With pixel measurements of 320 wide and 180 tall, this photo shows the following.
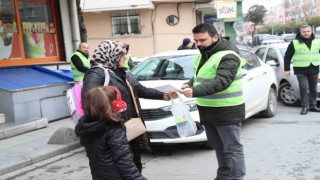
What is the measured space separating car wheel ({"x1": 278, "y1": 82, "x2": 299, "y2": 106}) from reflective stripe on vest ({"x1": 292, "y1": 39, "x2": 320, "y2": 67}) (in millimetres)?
1282

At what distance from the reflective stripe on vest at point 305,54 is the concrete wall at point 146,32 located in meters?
12.4

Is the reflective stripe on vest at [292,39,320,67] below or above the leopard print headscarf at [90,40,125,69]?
below

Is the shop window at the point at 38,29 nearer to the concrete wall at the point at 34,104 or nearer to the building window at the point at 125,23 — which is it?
the concrete wall at the point at 34,104

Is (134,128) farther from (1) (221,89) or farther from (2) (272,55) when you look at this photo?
(2) (272,55)

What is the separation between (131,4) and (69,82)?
11.0 m

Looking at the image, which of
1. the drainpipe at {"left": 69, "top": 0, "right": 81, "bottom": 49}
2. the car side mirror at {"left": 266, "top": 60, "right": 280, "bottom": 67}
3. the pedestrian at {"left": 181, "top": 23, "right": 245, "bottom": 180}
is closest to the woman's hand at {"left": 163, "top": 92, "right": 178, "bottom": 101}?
the pedestrian at {"left": 181, "top": 23, "right": 245, "bottom": 180}

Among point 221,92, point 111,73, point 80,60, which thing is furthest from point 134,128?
point 80,60

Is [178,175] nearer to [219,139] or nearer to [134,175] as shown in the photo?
[219,139]

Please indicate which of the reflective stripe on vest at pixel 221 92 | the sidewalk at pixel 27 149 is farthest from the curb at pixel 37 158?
the reflective stripe on vest at pixel 221 92

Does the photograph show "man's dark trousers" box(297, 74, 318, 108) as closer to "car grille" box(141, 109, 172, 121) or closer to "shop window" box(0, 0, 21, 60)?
"car grille" box(141, 109, 172, 121)

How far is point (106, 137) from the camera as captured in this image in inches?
119

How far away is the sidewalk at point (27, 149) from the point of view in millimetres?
5962

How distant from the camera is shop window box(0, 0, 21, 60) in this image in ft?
30.9

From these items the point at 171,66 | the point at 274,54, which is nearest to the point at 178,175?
the point at 171,66
